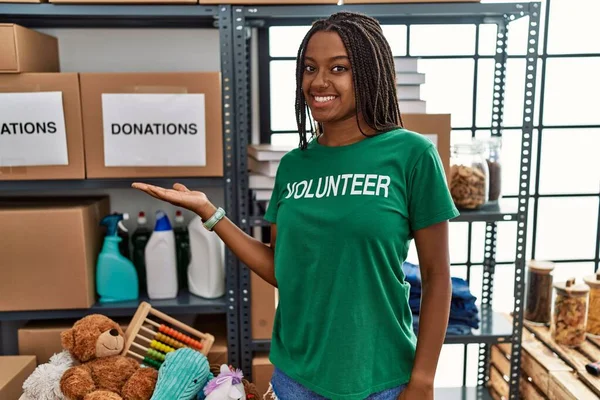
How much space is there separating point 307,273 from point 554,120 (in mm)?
1865

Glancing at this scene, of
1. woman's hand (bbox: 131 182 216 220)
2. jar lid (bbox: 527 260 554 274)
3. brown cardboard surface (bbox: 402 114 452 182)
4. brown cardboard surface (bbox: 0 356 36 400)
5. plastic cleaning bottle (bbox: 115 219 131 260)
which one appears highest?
brown cardboard surface (bbox: 402 114 452 182)

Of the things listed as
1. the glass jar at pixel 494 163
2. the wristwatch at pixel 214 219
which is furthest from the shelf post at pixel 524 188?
the wristwatch at pixel 214 219

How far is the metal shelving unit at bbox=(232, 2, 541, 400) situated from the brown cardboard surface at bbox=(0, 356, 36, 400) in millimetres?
724

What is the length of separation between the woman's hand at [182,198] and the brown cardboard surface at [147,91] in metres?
0.60

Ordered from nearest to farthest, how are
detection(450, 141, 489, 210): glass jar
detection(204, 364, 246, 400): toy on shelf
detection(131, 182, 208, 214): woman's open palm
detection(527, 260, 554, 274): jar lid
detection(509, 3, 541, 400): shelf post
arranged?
detection(131, 182, 208, 214): woman's open palm → detection(204, 364, 246, 400): toy on shelf → detection(509, 3, 541, 400): shelf post → detection(450, 141, 489, 210): glass jar → detection(527, 260, 554, 274): jar lid

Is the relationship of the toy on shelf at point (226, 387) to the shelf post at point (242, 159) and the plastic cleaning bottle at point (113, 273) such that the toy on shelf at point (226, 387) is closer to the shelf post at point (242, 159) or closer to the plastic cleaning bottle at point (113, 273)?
the shelf post at point (242, 159)

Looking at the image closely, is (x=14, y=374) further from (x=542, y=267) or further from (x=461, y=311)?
(x=542, y=267)

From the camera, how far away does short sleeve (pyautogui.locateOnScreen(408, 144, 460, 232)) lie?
38.7 inches

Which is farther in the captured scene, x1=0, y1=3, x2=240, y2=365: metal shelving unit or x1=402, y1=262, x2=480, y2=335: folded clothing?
x1=402, y1=262, x2=480, y2=335: folded clothing

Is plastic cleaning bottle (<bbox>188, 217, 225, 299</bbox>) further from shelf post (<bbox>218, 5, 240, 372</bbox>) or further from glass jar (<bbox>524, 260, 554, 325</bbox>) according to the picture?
glass jar (<bbox>524, 260, 554, 325</bbox>)

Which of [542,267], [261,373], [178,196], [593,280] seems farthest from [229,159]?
[593,280]

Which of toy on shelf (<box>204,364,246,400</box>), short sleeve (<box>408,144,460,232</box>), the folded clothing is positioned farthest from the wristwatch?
the folded clothing

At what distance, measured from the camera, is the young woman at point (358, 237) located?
100 cm

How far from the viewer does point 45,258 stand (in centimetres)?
184
